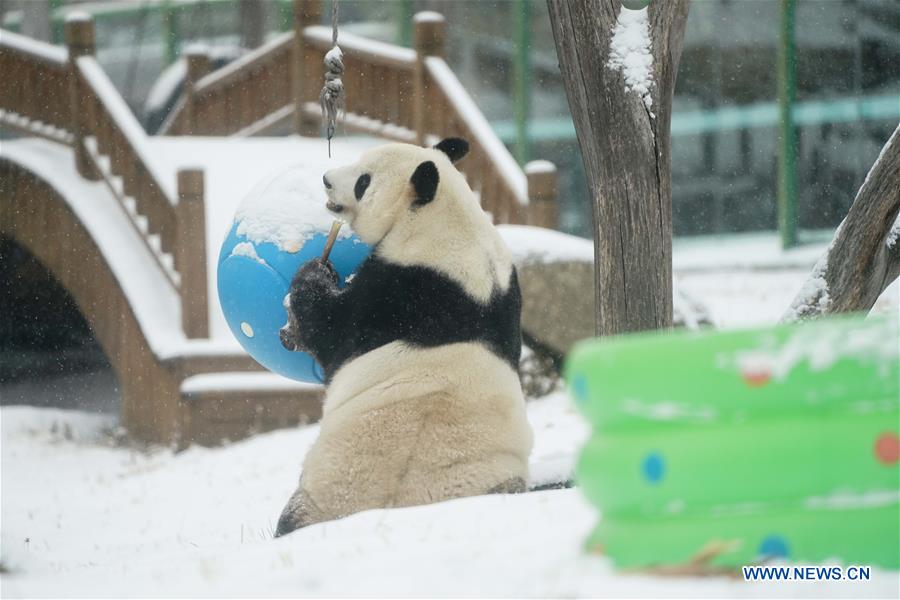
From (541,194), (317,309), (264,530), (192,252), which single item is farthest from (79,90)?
(317,309)

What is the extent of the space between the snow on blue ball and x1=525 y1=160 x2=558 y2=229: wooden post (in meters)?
5.01

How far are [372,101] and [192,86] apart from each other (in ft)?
8.54

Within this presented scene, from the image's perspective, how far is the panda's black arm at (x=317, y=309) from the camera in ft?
13.4

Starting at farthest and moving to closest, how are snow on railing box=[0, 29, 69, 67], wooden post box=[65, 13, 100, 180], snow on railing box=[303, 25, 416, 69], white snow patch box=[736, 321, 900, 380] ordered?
snow on railing box=[303, 25, 416, 69], snow on railing box=[0, 29, 69, 67], wooden post box=[65, 13, 100, 180], white snow patch box=[736, 321, 900, 380]

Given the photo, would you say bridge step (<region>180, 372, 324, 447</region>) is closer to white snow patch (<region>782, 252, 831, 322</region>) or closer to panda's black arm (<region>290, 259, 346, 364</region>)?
panda's black arm (<region>290, 259, 346, 364</region>)

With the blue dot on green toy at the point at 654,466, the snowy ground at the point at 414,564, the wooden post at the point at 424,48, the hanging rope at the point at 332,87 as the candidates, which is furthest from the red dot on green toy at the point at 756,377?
the wooden post at the point at 424,48

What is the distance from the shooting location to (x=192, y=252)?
30.5 ft

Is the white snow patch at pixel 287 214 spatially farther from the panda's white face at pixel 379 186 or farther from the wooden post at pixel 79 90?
the wooden post at pixel 79 90

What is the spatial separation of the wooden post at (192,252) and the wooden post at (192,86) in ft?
12.0

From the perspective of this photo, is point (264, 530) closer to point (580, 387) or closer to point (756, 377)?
point (580, 387)

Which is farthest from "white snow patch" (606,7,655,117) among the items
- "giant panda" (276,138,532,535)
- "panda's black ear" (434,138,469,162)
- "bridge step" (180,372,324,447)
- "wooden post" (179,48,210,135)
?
"wooden post" (179,48,210,135)

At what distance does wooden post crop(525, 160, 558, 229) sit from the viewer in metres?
9.30

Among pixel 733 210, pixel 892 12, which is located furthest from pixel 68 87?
pixel 892 12

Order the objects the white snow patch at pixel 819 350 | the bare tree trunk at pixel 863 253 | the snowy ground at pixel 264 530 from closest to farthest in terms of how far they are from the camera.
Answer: the white snow patch at pixel 819 350 < the snowy ground at pixel 264 530 < the bare tree trunk at pixel 863 253
